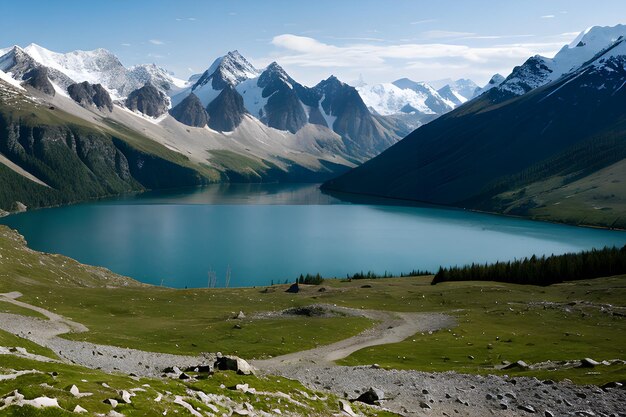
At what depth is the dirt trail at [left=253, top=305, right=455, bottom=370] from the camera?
6024 centimetres

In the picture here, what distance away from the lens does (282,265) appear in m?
192

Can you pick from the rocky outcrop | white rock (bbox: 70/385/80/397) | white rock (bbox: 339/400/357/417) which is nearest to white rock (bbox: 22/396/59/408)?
white rock (bbox: 70/385/80/397)

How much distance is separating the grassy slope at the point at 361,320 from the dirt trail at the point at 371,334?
1.95 meters

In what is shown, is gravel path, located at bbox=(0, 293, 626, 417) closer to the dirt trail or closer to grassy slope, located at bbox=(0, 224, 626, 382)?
the dirt trail

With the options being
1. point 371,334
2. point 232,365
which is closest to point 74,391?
point 232,365

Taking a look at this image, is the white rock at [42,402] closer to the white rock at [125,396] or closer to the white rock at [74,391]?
the white rock at [74,391]

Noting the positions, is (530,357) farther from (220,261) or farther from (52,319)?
(220,261)

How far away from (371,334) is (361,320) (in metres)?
7.78

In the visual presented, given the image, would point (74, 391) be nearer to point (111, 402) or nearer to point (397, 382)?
point (111, 402)

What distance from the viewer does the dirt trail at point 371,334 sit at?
60241 millimetres

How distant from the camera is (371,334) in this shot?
7538 cm

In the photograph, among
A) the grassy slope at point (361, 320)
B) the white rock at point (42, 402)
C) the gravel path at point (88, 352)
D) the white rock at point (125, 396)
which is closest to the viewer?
the white rock at point (42, 402)

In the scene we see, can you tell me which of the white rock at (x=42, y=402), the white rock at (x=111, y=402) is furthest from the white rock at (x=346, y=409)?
the white rock at (x=42, y=402)

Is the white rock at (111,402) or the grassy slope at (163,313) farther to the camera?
the grassy slope at (163,313)
